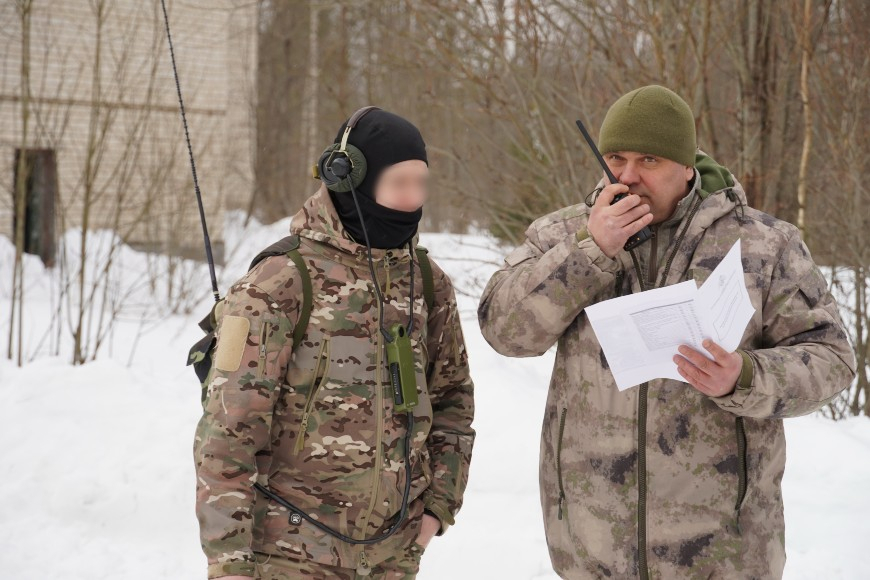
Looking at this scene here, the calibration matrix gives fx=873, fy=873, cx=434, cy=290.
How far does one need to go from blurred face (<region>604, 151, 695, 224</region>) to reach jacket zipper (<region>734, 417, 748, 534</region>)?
61 cm

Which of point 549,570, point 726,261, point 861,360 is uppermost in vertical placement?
point 726,261

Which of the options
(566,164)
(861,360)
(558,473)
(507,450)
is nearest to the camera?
(558,473)

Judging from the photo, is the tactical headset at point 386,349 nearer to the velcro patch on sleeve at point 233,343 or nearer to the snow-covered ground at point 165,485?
the velcro patch on sleeve at point 233,343

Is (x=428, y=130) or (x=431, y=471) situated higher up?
(x=428, y=130)

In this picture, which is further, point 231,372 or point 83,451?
point 83,451

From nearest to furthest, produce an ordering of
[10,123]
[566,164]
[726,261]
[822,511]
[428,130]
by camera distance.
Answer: [726,261] → [822,511] → [566,164] → [10,123] → [428,130]

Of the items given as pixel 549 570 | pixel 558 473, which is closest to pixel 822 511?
pixel 549 570

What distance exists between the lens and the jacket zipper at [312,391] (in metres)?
2.30

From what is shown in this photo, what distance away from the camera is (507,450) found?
579 centimetres

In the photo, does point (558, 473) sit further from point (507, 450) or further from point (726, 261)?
point (507, 450)

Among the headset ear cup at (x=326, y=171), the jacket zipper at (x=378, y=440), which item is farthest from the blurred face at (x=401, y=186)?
the jacket zipper at (x=378, y=440)

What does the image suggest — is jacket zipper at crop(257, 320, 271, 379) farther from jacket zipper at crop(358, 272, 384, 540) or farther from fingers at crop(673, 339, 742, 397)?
fingers at crop(673, 339, 742, 397)

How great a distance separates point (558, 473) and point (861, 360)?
6405 millimetres

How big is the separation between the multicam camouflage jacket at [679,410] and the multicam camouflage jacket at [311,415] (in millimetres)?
390
